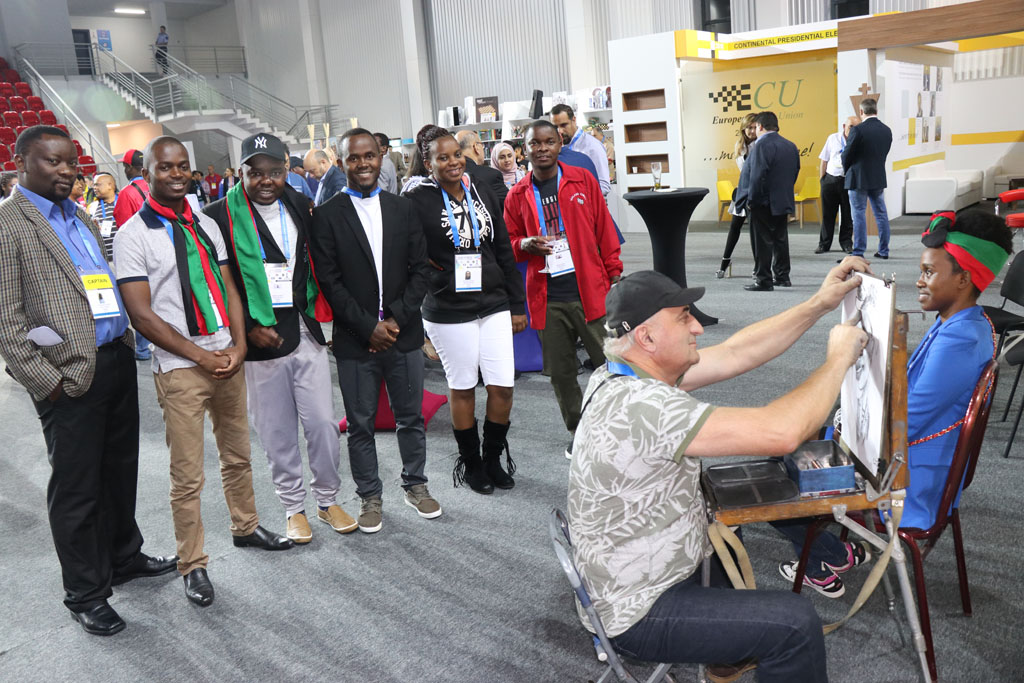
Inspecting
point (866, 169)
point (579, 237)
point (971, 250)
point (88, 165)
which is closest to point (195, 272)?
point (579, 237)

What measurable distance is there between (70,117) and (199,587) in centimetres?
1587

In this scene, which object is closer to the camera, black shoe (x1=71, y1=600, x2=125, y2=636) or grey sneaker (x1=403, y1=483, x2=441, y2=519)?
black shoe (x1=71, y1=600, x2=125, y2=636)

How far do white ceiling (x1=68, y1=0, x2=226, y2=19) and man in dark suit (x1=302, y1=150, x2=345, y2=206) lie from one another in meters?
17.4

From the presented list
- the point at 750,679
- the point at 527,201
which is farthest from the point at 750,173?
the point at 750,679

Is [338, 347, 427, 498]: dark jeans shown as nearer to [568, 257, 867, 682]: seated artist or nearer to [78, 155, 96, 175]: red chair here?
[568, 257, 867, 682]: seated artist

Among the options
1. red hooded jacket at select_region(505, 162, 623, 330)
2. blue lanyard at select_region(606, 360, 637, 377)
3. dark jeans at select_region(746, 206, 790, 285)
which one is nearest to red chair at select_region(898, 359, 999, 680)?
blue lanyard at select_region(606, 360, 637, 377)

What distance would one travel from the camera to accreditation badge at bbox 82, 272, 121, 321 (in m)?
2.55

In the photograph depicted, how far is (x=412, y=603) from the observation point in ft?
9.00

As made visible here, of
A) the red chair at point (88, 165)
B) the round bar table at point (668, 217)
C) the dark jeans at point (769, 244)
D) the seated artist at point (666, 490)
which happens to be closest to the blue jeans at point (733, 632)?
the seated artist at point (666, 490)

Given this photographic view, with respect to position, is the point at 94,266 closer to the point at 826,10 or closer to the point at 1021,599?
the point at 1021,599

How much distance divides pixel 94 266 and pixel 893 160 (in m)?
9.83

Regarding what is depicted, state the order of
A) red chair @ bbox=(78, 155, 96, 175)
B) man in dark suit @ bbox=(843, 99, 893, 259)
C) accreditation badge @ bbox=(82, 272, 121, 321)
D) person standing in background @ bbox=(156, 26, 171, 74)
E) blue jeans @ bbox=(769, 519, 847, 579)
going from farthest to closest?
person standing in background @ bbox=(156, 26, 171, 74), red chair @ bbox=(78, 155, 96, 175), man in dark suit @ bbox=(843, 99, 893, 259), accreditation badge @ bbox=(82, 272, 121, 321), blue jeans @ bbox=(769, 519, 847, 579)

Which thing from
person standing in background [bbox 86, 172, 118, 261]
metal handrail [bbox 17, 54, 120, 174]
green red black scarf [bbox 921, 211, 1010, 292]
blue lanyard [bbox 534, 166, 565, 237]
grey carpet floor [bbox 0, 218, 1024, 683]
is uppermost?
metal handrail [bbox 17, 54, 120, 174]

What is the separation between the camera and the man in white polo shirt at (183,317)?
8.61ft
